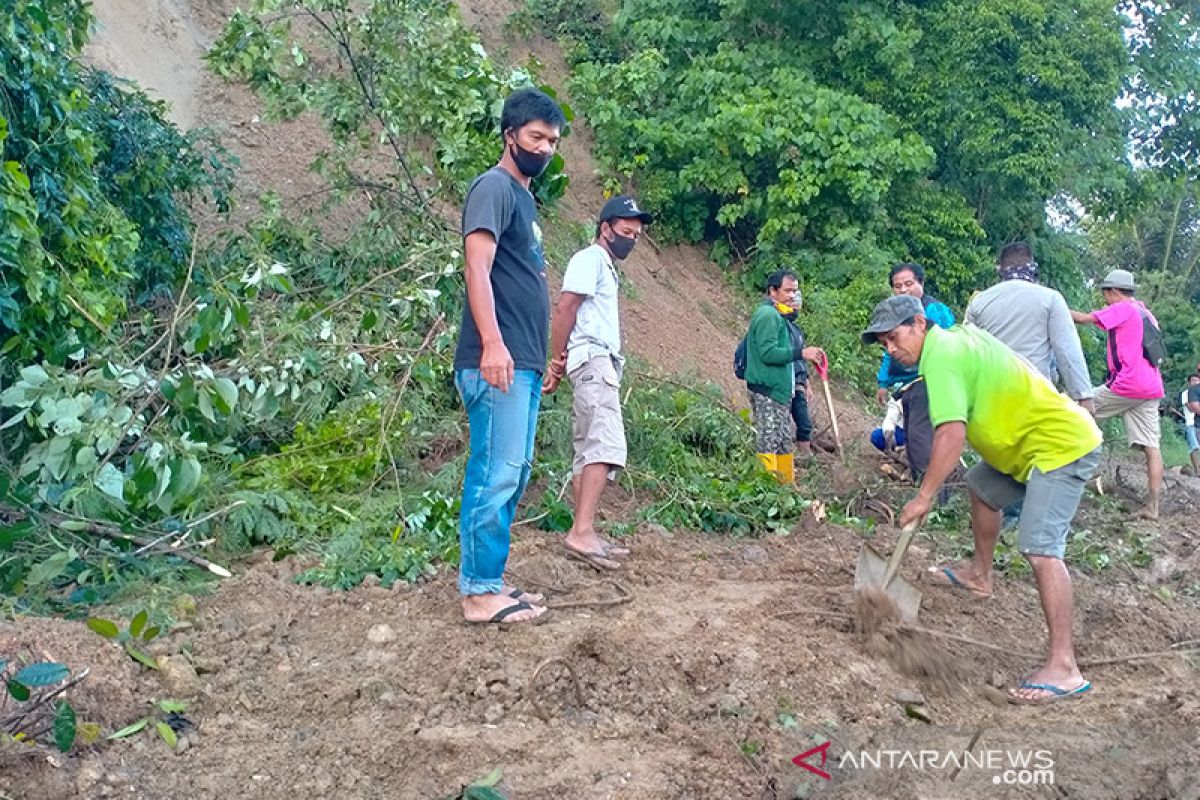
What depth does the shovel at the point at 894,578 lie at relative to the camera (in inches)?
175

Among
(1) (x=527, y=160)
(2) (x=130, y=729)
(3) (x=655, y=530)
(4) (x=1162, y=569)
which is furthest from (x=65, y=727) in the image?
→ (4) (x=1162, y=569)

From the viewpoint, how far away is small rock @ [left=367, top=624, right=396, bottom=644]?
4.21 m

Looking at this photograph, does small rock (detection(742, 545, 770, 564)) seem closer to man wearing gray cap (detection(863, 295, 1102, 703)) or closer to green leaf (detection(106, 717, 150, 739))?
man wearing gray cap (detection(863, 295, 1102, 703))

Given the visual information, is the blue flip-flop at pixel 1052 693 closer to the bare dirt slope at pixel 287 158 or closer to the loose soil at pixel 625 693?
the loose soil at pixel 625 693

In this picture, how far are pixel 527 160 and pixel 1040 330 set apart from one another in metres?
3.43

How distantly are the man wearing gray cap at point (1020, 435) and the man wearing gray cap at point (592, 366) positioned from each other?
1321 millimetres

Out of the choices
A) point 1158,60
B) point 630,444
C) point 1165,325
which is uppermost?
point 1158,60

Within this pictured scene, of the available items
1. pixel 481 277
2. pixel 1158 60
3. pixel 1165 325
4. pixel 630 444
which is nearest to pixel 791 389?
pixel 630 444

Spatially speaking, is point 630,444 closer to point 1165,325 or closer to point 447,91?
point 447,91

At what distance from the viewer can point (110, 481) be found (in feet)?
15.9

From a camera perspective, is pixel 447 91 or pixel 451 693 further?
pixel 447 91

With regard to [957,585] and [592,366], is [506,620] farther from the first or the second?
[957,585]

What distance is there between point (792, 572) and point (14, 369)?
3.85 m

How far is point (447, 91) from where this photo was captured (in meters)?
7.55
